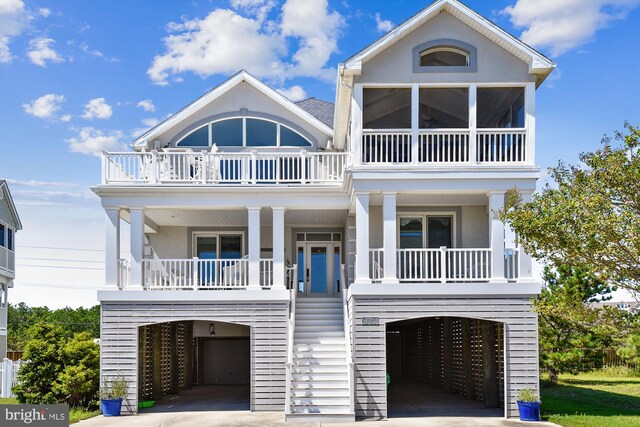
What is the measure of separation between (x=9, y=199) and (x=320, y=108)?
1498cm

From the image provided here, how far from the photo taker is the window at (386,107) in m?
18.1

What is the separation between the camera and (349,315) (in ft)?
57.3

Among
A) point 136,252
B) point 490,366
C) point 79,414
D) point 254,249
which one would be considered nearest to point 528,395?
point 490,366

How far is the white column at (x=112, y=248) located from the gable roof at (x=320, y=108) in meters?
7.55

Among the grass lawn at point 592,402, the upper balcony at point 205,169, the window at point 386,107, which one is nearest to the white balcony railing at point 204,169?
the upper balcony at point 205,169

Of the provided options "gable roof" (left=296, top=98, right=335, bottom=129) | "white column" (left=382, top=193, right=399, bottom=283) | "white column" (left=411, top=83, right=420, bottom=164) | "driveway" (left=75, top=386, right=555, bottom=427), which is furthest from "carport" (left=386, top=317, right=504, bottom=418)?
"gable roof" (left=296, top=98, right=335, bottom=129)

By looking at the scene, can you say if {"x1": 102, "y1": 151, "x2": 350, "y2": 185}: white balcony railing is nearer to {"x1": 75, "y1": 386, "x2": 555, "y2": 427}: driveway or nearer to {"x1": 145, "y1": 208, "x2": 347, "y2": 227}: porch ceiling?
{"x1": 145, "y1": 208, "x2": 347, "y2": 227}: porch ceiling

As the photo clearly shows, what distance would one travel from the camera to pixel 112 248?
58.6ft

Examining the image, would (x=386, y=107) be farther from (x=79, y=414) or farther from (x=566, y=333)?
(x=566, y=333)

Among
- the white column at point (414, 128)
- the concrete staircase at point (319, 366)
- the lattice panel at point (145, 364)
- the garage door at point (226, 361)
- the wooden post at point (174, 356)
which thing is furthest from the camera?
the garage door at point (226, 361)

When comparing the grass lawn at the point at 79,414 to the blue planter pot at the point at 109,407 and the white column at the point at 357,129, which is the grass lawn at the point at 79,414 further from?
the white column at the point at 357,129

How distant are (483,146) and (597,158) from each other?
4840 mm

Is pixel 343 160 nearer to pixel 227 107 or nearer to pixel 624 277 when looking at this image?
pixel 227 107

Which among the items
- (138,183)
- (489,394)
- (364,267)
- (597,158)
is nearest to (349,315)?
(364,267)
